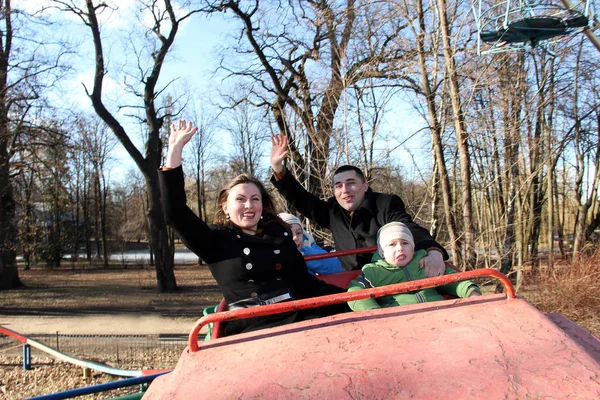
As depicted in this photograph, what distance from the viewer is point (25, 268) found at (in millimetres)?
26594

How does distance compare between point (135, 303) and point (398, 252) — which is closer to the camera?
point (398, 252)

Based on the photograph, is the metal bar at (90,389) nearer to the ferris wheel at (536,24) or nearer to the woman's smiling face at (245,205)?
the woman's smiling face at (245,205)

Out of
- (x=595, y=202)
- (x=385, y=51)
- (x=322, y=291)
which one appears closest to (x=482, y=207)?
(x=385, y=51)

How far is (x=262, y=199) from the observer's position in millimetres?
2719

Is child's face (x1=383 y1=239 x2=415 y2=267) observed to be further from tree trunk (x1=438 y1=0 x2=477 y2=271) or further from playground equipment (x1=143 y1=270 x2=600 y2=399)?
tree trunk (x1=438 y1=0 x2=477 y2=271)

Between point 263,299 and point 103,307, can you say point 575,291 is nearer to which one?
point 263,299

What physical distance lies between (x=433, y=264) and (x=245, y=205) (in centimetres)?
108

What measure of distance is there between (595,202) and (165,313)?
1412 cm

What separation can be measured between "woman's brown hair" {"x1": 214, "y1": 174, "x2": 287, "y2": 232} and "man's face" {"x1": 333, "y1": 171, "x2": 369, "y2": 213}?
2.53 ft

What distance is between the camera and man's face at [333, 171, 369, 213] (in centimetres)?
337

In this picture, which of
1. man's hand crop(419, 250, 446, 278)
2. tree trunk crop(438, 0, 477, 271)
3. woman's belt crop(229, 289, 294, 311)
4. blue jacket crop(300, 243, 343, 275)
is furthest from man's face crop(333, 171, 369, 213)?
tree trunk crop(438, 0, 477, 271)

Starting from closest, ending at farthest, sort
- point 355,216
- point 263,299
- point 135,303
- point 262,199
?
point 263,299
point 262,199
point 355,216
point 135,303

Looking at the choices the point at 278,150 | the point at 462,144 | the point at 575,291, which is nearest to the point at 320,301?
the point at 278,150

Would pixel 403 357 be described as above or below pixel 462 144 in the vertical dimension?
below
